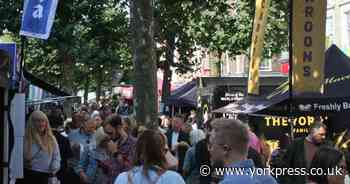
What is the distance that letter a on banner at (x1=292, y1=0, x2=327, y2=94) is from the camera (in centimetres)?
862

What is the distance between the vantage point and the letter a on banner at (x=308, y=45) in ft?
28.3

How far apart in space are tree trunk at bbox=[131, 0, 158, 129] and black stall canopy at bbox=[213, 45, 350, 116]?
192 centimetres

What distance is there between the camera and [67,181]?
30.0ft

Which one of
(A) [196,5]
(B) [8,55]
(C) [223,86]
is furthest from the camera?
(C) [223,86]

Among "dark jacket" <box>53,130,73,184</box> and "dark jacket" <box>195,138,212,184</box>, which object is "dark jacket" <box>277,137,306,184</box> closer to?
"dark jacket" <box>195,138,212,184</box>

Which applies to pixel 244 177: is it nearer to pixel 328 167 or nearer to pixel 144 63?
pixel 328 167

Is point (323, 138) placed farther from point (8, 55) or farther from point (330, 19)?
point (330, 19)

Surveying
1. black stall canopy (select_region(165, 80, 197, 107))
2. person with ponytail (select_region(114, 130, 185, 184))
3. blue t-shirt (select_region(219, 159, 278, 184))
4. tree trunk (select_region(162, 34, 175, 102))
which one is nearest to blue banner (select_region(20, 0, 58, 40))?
person with ponytail (select_region(114, 130, 185, 184))

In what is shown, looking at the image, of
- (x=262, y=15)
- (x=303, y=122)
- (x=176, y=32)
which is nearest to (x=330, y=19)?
(x=176, y=32)

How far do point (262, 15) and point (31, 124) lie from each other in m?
4.37

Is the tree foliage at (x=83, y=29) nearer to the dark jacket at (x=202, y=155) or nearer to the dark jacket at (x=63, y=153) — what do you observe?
the dark jacket at (x=63, y=153)

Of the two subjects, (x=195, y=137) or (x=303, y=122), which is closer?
(x=195, y=137)

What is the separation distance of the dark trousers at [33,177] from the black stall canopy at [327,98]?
512 cm

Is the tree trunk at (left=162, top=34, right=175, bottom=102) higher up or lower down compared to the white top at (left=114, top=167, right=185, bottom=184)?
higher up
